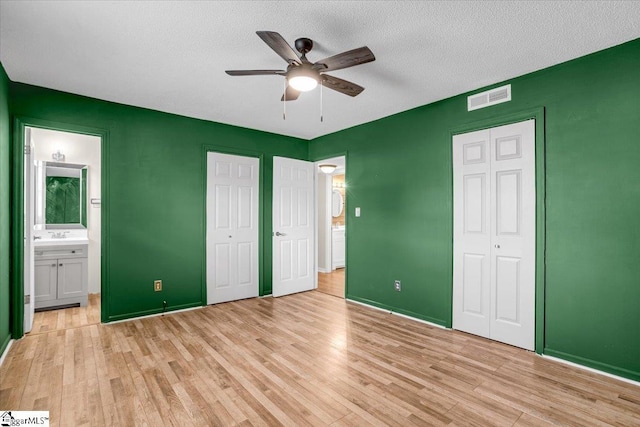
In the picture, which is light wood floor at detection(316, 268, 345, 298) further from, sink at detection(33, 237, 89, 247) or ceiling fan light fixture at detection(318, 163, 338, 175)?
sink at detection(33, 237, 89, 247)

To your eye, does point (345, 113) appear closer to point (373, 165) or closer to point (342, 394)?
point (373, 165)

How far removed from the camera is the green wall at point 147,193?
144 inches

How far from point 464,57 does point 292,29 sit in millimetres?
1488

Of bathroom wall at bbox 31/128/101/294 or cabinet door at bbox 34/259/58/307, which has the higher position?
bathroom wall at bbox 31/128/101/294

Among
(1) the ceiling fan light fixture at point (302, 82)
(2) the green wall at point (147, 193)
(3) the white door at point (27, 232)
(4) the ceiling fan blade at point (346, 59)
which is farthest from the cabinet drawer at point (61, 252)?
(4) the ceiling fan blade at point (346, 59)

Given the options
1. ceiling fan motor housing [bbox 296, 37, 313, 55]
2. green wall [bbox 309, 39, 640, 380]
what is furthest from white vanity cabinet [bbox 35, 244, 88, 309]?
green wall [bbox 309, 39, 640, 380]

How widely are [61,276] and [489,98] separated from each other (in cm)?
570

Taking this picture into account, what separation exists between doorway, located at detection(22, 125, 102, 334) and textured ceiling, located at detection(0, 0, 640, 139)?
132 cm

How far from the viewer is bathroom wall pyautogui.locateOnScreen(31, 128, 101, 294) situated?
466 cm

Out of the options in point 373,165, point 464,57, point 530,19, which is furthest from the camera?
point 373,165

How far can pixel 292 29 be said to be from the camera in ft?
7.52

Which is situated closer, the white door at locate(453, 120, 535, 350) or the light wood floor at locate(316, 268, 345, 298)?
the white door at locate(453, 120, 535, 350)

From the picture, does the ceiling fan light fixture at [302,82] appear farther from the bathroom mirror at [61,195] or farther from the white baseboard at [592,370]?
the bathroom mirror at [61,195]

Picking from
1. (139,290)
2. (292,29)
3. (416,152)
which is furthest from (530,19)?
(139,290)
